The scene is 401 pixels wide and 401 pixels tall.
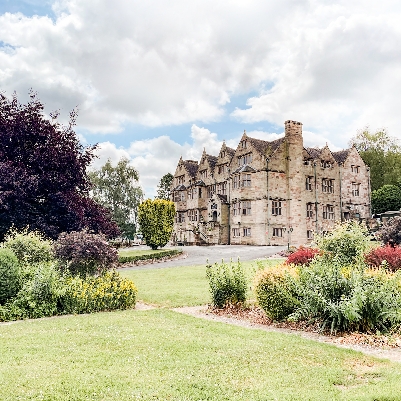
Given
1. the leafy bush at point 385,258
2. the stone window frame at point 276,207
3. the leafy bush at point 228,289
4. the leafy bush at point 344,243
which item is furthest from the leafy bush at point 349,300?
the stone window frame at point 276,207

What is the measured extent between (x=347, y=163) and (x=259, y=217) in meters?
15.2

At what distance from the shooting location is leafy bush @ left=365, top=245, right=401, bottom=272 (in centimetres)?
1502

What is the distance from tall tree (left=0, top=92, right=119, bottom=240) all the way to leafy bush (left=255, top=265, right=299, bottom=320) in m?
14.7

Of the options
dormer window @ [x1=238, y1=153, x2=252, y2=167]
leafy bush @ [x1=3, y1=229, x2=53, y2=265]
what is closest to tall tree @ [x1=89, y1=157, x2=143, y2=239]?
dormer window @ [x1=238, y1=153, x2=252, y2=167]

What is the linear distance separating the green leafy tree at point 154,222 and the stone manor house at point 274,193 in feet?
35.9

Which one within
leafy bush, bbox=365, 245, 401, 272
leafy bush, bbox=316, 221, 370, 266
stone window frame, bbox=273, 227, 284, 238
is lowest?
leafy bush, bbox=365, 245, 401, 272

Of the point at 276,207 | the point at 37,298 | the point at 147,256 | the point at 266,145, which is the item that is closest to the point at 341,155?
the point at 266,145

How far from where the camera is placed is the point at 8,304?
1237cm

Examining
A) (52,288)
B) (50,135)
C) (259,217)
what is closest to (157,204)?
(259,217)

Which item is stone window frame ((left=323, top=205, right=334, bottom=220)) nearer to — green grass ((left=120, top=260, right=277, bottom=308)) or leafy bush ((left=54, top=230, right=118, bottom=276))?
green grass ((left=120, top=260, right=277, bottom=308))

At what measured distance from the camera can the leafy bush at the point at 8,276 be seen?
12.7m

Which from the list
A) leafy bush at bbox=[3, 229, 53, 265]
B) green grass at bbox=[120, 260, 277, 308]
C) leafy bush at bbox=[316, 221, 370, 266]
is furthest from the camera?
leafy bush at bbox=[3, 229, 53, 265]

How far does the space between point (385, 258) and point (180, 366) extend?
10.9 m

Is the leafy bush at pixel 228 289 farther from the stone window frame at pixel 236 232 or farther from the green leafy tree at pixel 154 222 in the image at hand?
the stone window frame at pixel 236 232
